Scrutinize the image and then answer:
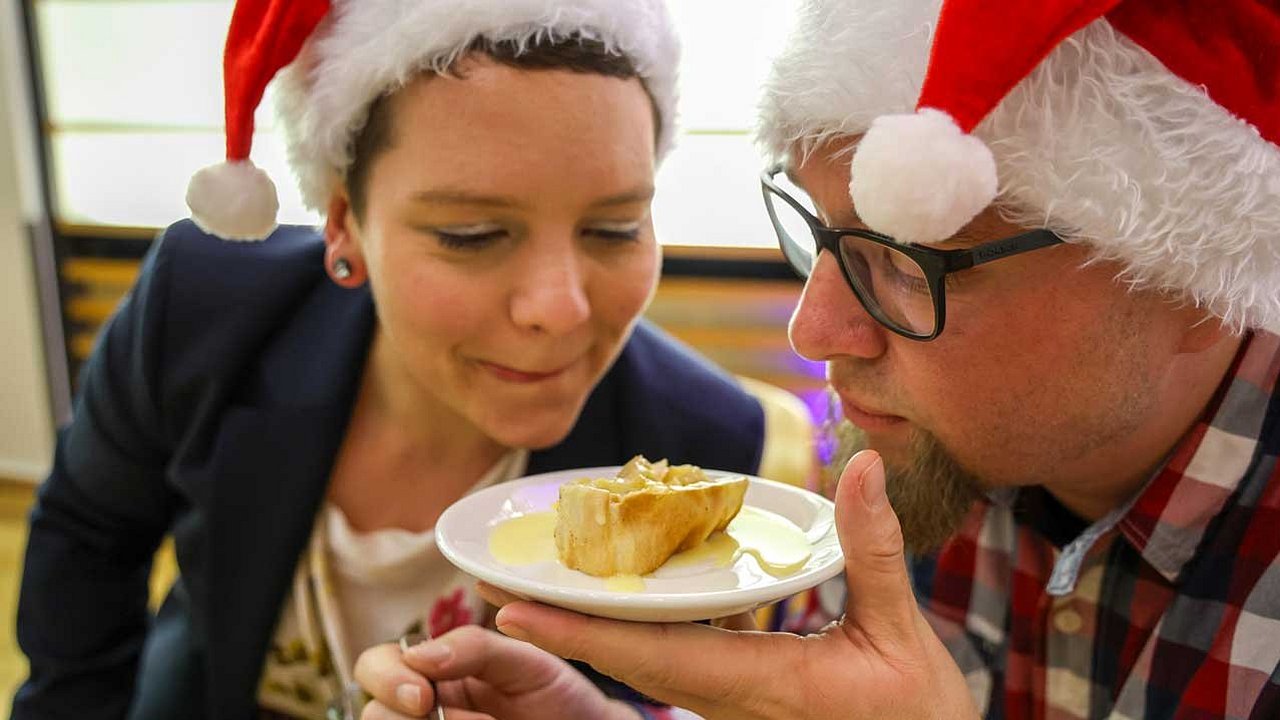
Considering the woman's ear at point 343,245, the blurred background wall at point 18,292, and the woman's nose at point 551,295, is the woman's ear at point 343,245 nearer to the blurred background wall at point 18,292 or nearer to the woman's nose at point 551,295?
the woman's nose at point 551,295

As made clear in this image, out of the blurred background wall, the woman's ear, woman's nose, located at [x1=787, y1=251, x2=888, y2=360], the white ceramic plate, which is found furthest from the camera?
the blurred background wall

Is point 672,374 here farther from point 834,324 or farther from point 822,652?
point 822,652

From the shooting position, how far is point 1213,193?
88 cm

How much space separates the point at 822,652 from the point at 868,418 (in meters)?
0.34

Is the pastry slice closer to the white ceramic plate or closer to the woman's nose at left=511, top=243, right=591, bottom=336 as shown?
the white ceramic plate

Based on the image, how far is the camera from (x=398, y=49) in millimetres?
1171

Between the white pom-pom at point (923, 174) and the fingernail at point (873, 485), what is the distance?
0.21 m

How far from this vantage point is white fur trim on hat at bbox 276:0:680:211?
1157mm

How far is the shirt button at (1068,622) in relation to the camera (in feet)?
4.11

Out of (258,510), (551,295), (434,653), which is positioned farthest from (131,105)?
(434,653)

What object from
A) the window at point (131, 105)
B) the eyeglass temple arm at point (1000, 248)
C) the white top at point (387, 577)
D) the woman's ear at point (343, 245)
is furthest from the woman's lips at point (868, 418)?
the window at point (131, 105)

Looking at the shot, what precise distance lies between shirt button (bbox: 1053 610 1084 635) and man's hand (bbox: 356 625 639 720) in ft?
1.85

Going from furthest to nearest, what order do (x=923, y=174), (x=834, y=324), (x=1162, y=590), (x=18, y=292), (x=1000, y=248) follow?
(x=18, y=292)
(x=1162, y=590)
(x=834, y=324)
(x=1000, y=248)
(x=923, y=174)

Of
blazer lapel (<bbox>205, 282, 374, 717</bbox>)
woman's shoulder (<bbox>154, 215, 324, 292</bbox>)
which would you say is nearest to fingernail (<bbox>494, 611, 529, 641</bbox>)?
blazer lapel (<bbox>205, 282, 374, 717</bbox>)
